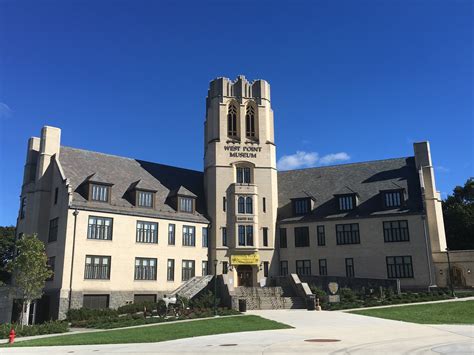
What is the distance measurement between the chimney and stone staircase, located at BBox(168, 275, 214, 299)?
16.7 meters

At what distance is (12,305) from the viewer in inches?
1576

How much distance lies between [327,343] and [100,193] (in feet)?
93.2

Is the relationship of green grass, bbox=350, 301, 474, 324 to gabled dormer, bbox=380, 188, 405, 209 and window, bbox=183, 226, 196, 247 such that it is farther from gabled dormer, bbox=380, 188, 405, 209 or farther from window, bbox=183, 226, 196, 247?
window, bbox=183, 226, 196, 247

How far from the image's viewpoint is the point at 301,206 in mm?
49062

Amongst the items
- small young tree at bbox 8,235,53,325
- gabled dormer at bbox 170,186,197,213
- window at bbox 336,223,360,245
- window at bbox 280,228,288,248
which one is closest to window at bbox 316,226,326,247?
window at bbox 336,223,360,245

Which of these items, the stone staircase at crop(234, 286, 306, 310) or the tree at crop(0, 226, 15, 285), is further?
the tree at crop(0, 226, 15, 285)

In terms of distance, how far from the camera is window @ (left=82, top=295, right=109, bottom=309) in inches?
1480

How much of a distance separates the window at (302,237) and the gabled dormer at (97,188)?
1925 centimetres

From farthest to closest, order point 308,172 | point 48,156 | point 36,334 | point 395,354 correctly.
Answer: point 308,172 < point 48,156 < point 36,334 < point 395,354

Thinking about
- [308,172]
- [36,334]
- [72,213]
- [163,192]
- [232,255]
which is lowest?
[36,334]

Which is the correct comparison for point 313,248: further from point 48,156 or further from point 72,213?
point 48,156

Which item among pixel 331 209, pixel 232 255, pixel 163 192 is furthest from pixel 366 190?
pixel 163 192

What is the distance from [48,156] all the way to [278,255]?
24.7 m

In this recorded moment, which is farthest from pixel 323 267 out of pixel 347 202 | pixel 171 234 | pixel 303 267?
pixel 171 234
